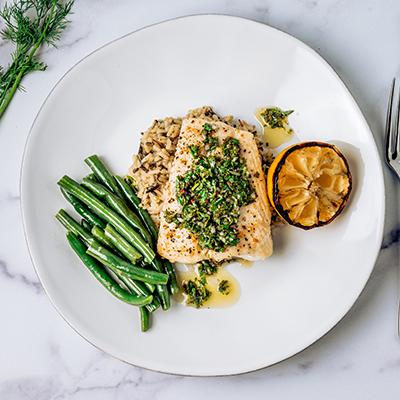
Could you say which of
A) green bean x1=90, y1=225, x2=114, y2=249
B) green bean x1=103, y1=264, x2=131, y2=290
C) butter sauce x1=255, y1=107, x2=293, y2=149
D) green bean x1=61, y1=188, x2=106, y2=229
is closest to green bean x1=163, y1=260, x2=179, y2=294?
green bean x1=103, y1=264, x2=131, y2=290

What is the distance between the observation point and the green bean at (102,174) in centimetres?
496

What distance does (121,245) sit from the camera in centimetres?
482

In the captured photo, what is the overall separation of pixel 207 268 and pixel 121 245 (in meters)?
0.65

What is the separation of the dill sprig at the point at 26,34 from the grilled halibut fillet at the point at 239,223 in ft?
4.57

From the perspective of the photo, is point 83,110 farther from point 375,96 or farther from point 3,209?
point 375,96

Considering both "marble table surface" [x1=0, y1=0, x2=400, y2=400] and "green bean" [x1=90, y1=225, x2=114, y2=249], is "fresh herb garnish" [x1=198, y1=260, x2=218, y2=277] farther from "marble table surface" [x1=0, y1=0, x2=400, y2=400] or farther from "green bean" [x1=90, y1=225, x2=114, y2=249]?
"marble table surface" [x1=0, y1=0, x2=400, y2=400]

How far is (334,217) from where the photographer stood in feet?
14.8

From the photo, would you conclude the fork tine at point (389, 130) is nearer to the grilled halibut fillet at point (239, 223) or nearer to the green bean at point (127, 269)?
the grilled halibut fillet at point (239, 223)

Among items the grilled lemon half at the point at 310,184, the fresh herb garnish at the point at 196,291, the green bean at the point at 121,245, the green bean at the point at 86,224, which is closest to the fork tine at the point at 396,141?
the grilled lemon half at the point at 310,184

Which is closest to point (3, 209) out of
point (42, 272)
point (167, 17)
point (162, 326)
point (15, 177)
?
point (15, 177)

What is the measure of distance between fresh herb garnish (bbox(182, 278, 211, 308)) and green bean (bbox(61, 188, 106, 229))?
763mm

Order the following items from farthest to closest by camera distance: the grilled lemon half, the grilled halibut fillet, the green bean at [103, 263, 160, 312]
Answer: the green bean at [103, 263, 160, 312] → the grilled halibut fillet → the grilled lemon half

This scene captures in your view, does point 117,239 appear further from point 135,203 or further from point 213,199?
point 213,199

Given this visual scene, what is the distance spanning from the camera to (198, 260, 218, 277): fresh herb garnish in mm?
4879
